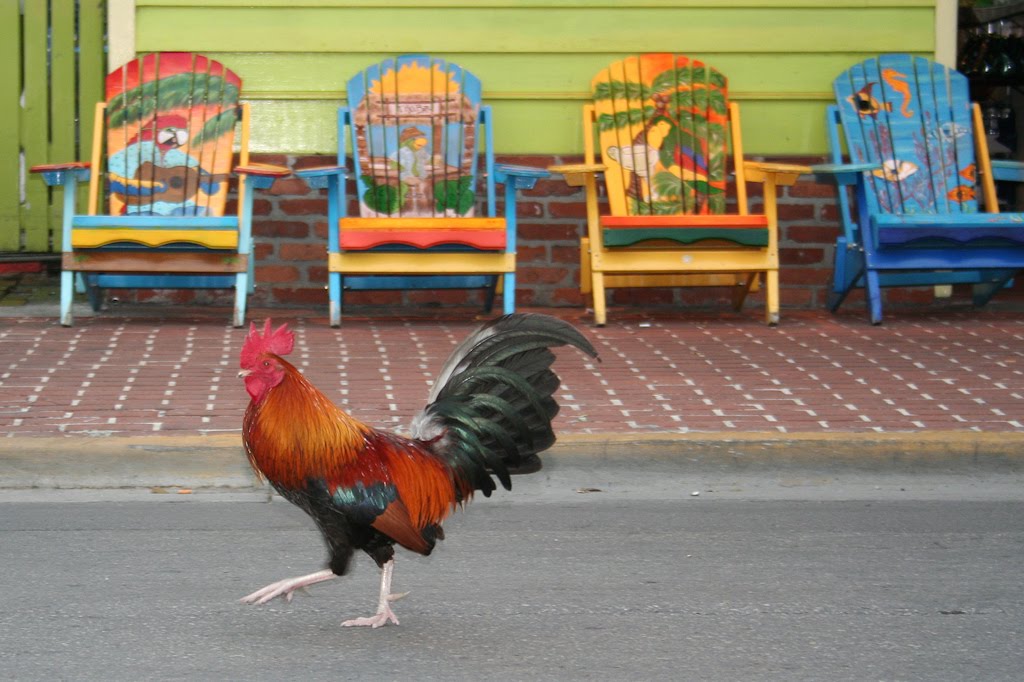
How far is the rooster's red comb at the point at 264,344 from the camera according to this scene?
14.0ft

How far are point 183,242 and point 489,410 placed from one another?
475cm

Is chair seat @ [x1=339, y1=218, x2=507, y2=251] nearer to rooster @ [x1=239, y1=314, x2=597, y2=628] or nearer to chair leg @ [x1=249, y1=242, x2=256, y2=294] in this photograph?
chair leg @ [x1=249, y1=242, x2=256, y2=294]

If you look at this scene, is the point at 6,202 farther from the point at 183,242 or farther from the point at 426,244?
the point at 426,244

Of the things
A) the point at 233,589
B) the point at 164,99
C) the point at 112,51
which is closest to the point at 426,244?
the point at 164,99

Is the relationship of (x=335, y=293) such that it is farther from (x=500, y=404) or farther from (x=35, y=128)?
(x=500, y=404)

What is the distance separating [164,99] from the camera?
9.70 metres

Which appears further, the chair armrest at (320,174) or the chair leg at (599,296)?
the chair leg at (599,296)

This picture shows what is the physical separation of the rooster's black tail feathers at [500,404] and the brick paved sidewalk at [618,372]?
215cm

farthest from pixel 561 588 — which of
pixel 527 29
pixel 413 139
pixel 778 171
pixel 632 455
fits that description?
pixel 527 29

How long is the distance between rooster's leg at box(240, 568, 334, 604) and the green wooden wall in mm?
5820

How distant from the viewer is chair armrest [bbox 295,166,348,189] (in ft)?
29.5

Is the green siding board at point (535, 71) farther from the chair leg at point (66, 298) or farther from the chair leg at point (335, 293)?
the chair leg at point (66, 298)

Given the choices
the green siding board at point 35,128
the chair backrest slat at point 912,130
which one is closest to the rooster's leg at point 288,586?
the chair backrest slat at point 912,130

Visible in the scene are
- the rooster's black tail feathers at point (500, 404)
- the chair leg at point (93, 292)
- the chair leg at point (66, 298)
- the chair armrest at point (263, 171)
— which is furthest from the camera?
the chair leg at point (93, 292)
